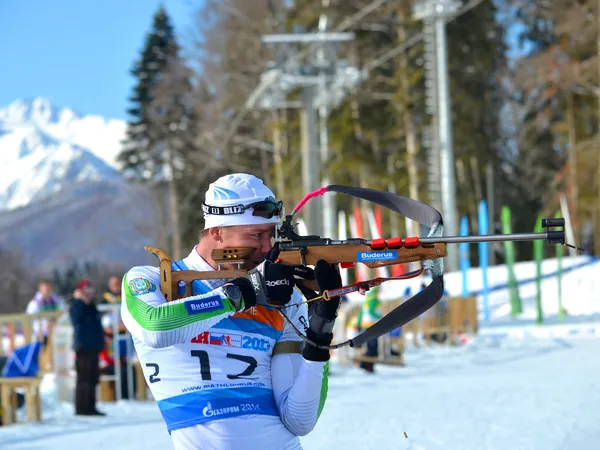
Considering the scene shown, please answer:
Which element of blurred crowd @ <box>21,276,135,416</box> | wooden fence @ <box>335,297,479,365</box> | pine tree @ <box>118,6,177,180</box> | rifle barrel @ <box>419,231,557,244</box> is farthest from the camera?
→ pine tree @ <box>118,6,177,180</box>

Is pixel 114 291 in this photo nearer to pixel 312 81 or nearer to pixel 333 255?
pixel 333 255

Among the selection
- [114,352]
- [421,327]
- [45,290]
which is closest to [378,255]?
[114,352]

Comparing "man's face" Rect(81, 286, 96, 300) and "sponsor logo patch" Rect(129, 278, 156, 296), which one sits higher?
"sponsor logo patch" Rect(129, 278, 156, 296)

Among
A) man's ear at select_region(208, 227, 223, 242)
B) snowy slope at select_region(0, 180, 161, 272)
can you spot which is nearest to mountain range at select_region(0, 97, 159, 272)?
snowy slope at select_region(0, 180, 161, 272)

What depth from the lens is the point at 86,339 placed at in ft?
36.7

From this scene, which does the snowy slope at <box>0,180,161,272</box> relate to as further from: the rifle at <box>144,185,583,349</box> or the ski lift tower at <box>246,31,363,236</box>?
the rifle at <box>144,185,583,349</box>

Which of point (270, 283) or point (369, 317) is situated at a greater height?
point (270, 283)

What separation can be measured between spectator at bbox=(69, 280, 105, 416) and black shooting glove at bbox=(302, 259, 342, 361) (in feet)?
26.0

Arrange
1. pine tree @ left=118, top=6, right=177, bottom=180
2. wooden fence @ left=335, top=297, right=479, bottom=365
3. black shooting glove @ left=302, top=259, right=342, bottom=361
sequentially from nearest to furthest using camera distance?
black shooting glove @ left=302, top=259, right=342, bottom=361
wooden fence @ left=335, top=297, right=479, bottom=365
pine tree @ left=118, top=6, right=177, bottom=180

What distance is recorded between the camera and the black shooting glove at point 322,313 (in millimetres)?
3359

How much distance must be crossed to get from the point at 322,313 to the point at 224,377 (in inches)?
16.3

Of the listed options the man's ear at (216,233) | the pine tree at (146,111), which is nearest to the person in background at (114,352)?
the man's ear at (216,233)

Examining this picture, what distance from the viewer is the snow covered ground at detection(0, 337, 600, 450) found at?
805cm

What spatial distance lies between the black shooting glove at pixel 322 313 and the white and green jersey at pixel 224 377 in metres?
0.06
